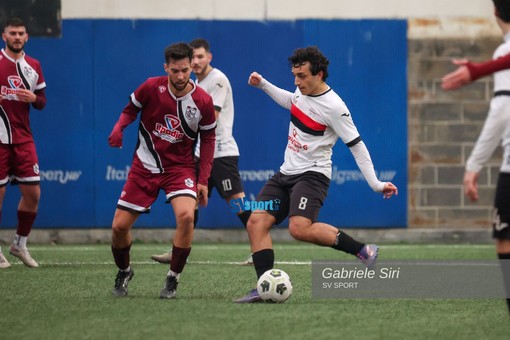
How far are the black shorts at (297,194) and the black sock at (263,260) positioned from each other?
1.08 feet

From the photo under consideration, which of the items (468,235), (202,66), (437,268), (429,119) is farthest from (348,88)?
(437,268)

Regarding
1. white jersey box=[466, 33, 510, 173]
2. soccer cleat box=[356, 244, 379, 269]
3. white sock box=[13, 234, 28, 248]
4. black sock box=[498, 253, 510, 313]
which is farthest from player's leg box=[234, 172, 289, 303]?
white sock box=[13, 234, 28, 248]

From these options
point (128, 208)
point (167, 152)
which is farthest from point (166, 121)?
point (128, 208)

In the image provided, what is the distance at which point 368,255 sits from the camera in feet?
29.7

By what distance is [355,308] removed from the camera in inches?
314

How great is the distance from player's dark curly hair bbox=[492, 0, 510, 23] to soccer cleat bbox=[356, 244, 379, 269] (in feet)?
9.86

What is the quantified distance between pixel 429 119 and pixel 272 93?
6.89 meters

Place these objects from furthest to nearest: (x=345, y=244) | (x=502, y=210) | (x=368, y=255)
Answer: (x=368, y=255) → (x=345, y=244) → (x=502, y=210)

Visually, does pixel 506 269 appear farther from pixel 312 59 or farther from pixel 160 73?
pixel 160 73

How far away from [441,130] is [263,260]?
7.71 metres

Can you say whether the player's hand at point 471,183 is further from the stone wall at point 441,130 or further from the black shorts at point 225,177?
the stone wall at point 441,130

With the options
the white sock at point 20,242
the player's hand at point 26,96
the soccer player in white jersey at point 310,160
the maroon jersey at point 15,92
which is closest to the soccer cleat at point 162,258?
the white sock at point 20,242

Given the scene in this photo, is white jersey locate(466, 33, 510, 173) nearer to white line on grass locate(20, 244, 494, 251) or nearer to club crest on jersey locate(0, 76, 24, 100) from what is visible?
club crest on jersey locate(0, 76, 24, 100)

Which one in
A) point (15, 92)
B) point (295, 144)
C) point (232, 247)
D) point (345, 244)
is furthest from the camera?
point (232, 247)
